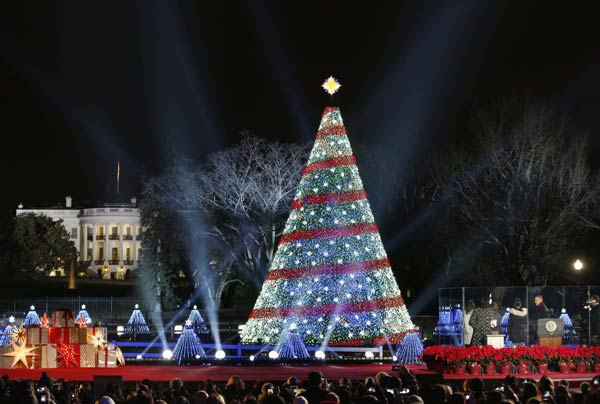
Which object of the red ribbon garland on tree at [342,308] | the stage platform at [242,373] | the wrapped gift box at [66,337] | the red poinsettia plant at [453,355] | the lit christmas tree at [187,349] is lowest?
the stage platform at [242,373]

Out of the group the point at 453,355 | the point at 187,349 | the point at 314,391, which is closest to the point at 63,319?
the point at 187,349

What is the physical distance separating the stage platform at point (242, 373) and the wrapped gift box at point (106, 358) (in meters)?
0.28

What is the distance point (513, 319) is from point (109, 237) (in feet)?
412

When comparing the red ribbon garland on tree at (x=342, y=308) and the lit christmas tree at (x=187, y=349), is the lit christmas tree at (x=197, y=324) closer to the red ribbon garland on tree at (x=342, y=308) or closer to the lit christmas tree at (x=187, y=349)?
the red ribbon garland on tree at (x=342, y=308)

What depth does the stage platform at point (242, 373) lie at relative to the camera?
2711 cm

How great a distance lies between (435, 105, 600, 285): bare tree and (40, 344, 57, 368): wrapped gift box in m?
26.6

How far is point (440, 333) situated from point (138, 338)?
51.0 feet

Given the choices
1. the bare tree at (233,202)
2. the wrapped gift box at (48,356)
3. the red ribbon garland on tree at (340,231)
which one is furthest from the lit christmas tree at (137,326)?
the wrapped gift box at (48,356)

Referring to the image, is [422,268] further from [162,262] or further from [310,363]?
[310,363]

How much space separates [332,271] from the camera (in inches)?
1425

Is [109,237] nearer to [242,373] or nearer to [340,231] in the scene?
[340,231]

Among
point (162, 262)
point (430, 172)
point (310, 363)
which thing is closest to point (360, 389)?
point (310, 363)

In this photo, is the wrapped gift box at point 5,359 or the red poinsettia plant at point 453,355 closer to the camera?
the red poinsettia plant at point 453,355

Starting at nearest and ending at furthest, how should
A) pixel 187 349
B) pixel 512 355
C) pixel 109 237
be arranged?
pixel 512 355 → pixel 187 349 → pixel 109 237
